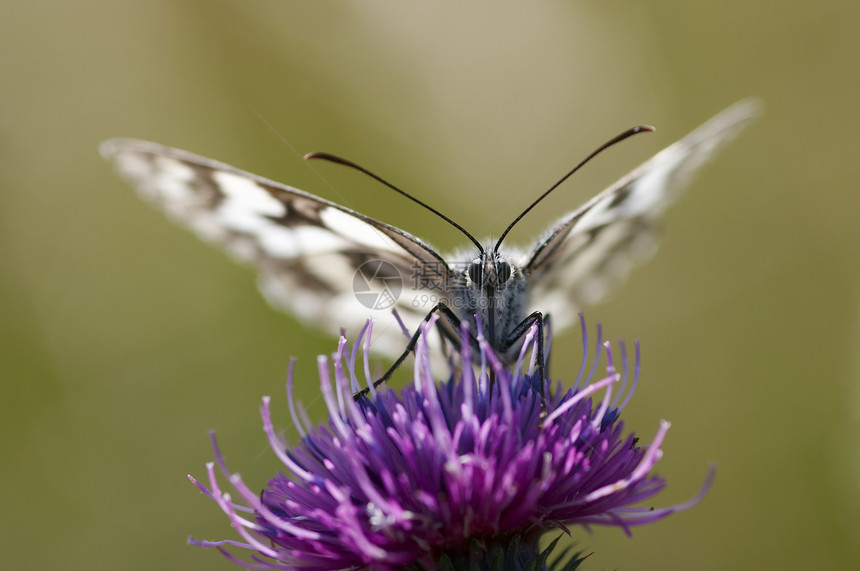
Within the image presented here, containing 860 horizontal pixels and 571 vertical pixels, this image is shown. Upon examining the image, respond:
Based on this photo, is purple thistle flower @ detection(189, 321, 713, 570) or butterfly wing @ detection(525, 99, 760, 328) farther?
butterfly wing @ detection(525, 99, 760, 328)

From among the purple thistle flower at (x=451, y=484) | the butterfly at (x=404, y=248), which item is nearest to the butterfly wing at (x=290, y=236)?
the butterfly at (x=404, y=248)

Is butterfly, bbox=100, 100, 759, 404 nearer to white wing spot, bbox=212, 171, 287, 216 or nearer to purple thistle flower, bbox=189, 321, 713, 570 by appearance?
white wing spot, bbox=212, 171, 287, 216

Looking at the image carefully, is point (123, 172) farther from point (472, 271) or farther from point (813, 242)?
point (813, 242)

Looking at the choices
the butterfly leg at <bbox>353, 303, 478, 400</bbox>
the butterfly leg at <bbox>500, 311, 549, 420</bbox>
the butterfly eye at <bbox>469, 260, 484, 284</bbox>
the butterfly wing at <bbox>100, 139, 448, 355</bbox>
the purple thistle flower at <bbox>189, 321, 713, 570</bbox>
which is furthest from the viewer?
the butterfly wing at <bbox>100, 139, 448, 355</bbox>

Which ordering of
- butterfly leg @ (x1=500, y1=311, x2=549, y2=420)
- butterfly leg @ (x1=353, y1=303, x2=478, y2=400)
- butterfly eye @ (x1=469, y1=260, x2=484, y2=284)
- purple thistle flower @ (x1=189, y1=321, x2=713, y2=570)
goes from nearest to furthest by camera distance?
1. purple thistle flower @ (x1=189, y1=321, x2=713, y2=570)
2. butterfly leg @ (x1=500, y1=311, x2=549, y2=420)
3. butterfly leg @ (x1=353, y1=303, x2=478, y2=400)
4. butterfly eye @ (x1=469, y1=260, x2=484, y2=284)

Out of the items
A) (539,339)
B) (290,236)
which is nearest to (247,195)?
(290,236)

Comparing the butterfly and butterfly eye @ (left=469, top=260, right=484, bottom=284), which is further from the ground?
the butterfly

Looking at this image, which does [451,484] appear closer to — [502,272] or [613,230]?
[502,272]

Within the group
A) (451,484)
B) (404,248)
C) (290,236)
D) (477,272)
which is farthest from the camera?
(290,236)

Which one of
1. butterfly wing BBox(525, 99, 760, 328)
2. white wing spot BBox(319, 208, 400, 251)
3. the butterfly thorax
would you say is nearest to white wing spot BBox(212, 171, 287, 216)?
white wing spot BBox(319, 208, 400, 251)
